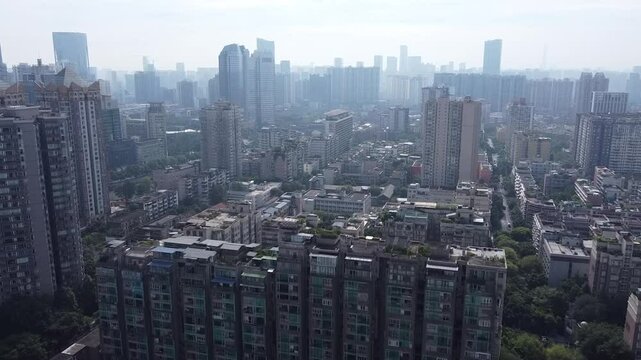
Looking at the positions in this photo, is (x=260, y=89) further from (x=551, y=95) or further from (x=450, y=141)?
(x=551, y=95)

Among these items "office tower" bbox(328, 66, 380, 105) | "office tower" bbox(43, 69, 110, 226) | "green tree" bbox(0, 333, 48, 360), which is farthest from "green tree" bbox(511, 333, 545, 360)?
"office tower" bbox(328, 66, 380, 105)

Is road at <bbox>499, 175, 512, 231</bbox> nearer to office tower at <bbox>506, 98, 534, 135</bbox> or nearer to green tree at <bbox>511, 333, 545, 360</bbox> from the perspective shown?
green tree at <bbox>511, 333, 545, 360</bbox>

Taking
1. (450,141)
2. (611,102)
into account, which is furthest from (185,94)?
(611,102)

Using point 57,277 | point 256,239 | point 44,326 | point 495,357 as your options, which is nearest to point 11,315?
point 44,326

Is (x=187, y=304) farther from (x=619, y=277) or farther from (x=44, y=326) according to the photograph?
(x=619, y=277)

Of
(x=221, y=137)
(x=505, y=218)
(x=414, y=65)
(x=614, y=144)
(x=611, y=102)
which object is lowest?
(x=505, y=218)
